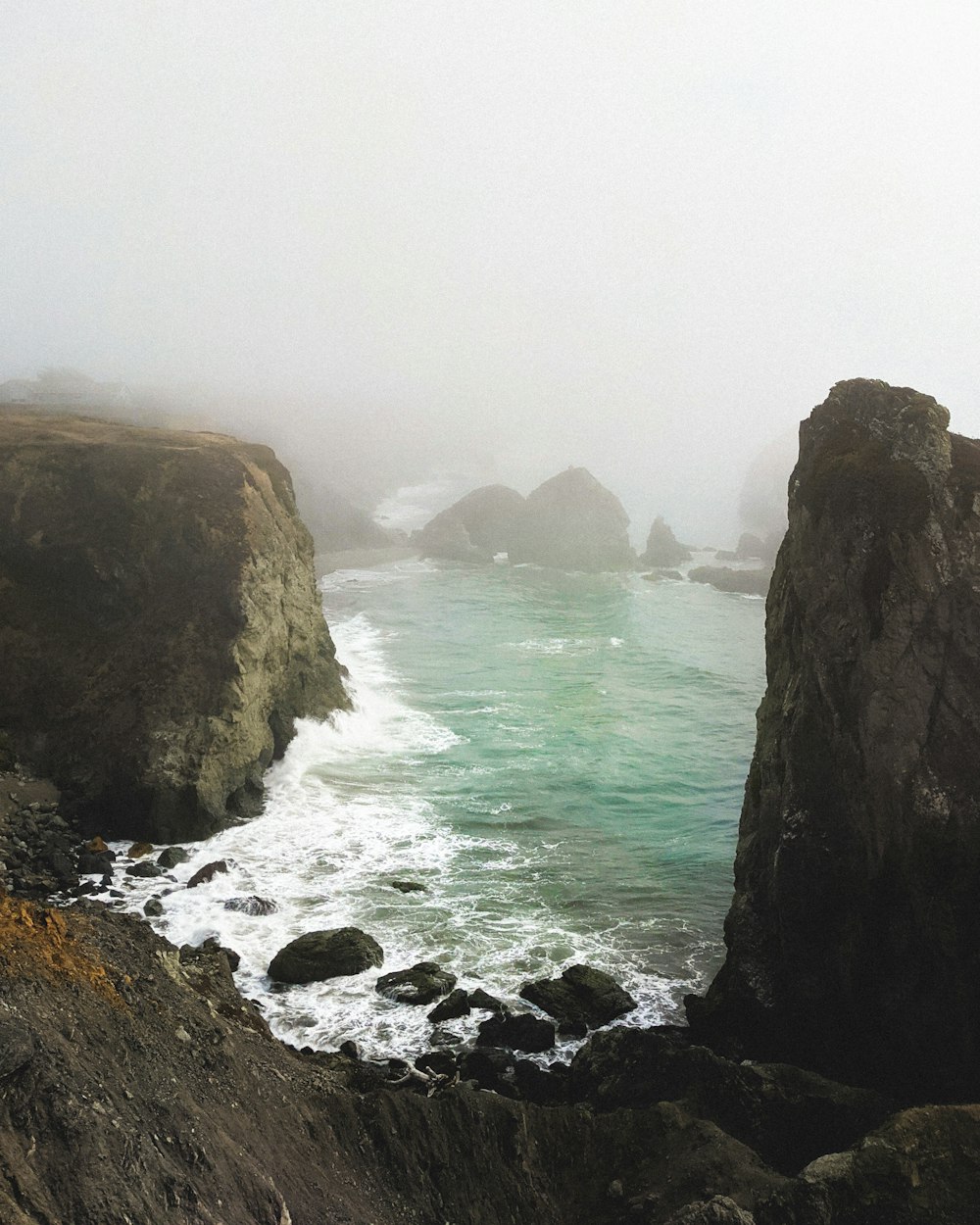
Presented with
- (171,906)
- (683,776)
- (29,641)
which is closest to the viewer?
(171,906)

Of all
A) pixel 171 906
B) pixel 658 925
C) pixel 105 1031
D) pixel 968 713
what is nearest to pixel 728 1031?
pixel 658 925

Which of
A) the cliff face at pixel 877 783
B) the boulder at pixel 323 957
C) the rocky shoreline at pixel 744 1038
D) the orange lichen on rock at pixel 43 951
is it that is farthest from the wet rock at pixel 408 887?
the orange lichen on rock at pixel 43 951

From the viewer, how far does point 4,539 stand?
3378cm

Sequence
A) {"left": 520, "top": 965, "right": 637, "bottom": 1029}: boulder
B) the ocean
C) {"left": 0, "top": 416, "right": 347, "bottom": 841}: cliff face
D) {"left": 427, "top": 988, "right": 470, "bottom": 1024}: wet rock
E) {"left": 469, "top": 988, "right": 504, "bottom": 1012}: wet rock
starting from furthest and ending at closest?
1. {"left": 0, "top": 416, "right": 347, "bottom": 841}: cliff face
2. the ocean
3. {"left": 469, "top": 988, "right": 504, "bottom": 1012}: wet rock
4. {"left": 520, "top": 965, "right": 637, "bottom": 1029}: boulder
5. {"left": 427, "top": 988, "right": 470, "bottom": 1024}: wet rock

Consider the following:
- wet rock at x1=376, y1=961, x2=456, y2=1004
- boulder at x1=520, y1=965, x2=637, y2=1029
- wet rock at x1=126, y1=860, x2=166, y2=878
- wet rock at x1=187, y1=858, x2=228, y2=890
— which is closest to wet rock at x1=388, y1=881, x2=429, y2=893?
wet rock at x1=376, y1=961, x2=456, y2=1004

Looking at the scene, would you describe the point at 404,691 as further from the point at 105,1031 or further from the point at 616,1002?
the point at 105,1031

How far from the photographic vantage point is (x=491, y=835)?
30578 mm

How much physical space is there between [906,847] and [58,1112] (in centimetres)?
1437

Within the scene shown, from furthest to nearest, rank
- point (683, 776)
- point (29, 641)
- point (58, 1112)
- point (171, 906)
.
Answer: point (683, 776) → point (29, 641) → point (171, 906) → point (58, 1112)

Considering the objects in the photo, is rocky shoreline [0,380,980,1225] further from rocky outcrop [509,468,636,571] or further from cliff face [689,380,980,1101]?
rocky outcrop [509,468,636,571]

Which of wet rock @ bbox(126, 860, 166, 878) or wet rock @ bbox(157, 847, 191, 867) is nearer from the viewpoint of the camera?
wet rock @ bbox(126, 860, 166, 878)

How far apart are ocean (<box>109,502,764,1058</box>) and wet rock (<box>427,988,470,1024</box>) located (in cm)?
25

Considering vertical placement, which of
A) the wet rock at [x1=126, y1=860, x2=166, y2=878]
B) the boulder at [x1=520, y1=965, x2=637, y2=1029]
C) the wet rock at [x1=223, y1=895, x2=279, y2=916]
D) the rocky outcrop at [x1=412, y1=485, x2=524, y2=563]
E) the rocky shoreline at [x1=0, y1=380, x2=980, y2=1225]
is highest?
the rocky outcrop at [x1=412, y1=485, x2=524, y2=563]

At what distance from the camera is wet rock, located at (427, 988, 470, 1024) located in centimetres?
1961
